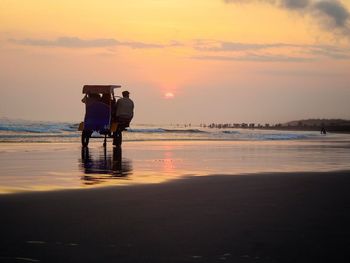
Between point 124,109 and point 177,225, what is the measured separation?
16694 millimetres

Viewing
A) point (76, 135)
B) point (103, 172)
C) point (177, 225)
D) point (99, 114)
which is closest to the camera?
point (177, 225)

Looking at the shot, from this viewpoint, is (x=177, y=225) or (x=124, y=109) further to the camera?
(x=124, y=109)

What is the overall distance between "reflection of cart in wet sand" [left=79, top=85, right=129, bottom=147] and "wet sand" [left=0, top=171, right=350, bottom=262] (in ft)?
43.9

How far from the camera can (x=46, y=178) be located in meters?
9.41

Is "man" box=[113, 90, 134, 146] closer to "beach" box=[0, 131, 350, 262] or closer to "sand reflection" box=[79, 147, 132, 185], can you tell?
"sand reflection" box=[79, 147, 132, 185]

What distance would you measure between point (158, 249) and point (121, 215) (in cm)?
149

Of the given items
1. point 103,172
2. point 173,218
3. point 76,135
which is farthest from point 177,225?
point 76,135

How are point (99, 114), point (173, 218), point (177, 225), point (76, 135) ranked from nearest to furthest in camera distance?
1. point (177, 225)
2. point (173, 218)
3. point (99, 114)
4. point (76, 135)

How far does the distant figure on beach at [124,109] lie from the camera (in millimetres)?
21531

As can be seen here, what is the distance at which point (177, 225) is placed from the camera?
5.14 m

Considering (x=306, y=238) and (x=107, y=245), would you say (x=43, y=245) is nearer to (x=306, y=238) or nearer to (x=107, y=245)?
(x=107, y=245)

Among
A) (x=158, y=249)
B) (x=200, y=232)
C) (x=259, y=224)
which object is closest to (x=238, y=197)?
(x=259, y=224)

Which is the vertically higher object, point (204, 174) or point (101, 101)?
point (101, 101)

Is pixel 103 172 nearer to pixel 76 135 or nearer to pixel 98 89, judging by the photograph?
pixel 98 89
